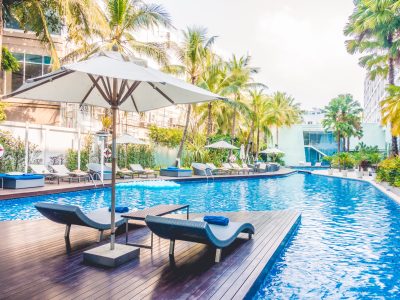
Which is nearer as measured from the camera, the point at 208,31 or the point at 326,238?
the point at 326,238

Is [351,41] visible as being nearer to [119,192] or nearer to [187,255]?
[119,192]

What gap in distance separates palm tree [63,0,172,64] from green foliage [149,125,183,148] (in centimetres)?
588

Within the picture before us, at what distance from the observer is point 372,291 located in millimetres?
4352

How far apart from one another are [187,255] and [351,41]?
866 inches

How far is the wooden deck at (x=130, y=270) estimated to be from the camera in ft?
11.3

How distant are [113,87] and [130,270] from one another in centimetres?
223

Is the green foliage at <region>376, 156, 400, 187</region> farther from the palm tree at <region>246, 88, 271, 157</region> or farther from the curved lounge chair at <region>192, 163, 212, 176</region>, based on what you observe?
the palm tree at <region>246, 88, 271, 157</region>

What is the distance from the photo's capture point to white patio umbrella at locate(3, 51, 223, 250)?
3656 millimetres

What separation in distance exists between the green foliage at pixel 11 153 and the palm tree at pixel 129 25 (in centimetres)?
527

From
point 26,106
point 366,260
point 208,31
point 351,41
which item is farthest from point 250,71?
point 366,260

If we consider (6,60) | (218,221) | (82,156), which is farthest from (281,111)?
(218,221)

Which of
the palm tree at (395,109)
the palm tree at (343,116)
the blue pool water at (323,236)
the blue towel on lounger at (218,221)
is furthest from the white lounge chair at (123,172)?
the palm tree at (343,116)

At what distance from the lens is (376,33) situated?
19.8 metres

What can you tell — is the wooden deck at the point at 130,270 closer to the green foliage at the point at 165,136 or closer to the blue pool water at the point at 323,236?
the blue pool water at the point at 323,236
